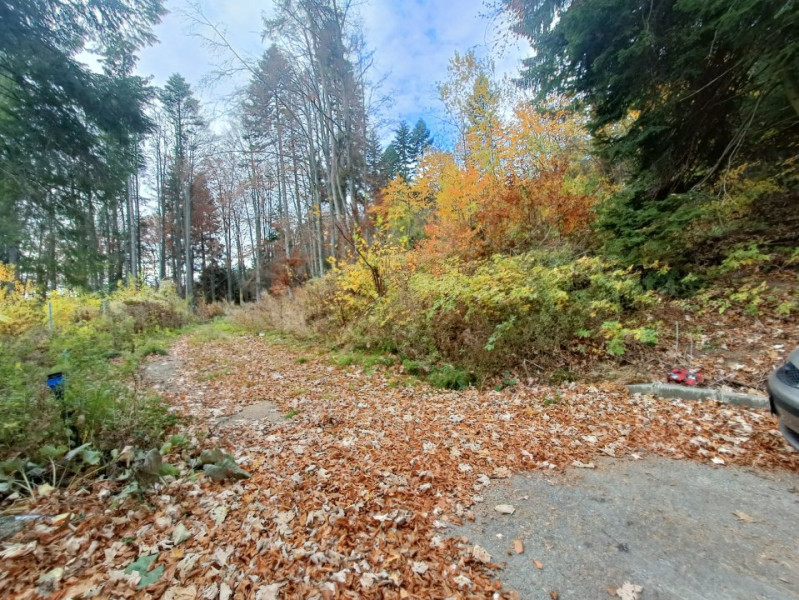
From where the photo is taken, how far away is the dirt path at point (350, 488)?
1.67 metres

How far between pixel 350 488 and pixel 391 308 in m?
4.25

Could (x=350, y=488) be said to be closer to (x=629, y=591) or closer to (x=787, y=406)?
(x=629, y=591)

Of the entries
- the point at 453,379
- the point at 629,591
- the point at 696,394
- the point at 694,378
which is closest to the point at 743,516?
the point at 629,591

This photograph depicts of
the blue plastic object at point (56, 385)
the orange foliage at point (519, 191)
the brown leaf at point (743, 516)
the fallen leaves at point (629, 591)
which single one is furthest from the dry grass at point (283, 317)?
the brown leaf at point (743, 516)

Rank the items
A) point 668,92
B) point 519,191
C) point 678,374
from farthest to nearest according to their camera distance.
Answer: point 519,191
point 668,92
point 678,374

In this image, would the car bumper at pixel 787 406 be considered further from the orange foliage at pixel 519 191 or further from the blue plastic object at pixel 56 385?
the orange foliage at pixel 519 191

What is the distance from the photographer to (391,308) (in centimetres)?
654

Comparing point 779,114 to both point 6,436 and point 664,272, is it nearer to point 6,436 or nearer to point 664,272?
point 664,272

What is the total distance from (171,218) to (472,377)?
2504 cm

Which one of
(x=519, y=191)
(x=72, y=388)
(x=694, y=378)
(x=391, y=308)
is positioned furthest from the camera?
(x=519, y=191)

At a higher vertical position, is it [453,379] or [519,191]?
[519,191]

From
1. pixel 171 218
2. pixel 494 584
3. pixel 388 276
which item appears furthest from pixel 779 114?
pixel 171 218

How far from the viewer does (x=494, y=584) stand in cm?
165

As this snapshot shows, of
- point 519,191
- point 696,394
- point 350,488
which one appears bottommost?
point 350,488
